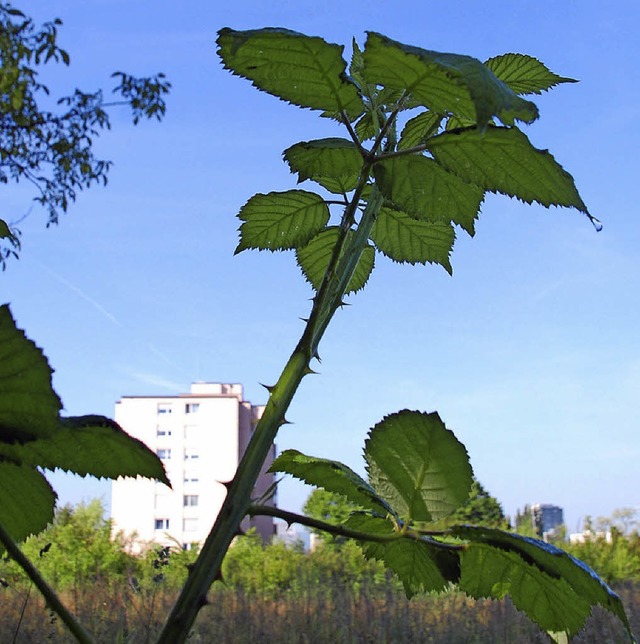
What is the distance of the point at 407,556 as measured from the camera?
49 cm

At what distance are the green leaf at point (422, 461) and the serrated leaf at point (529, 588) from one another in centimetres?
4

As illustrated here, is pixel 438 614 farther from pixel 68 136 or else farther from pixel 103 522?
pixel 103 522

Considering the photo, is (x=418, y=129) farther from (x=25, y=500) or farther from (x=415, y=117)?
(x=25, y=500)

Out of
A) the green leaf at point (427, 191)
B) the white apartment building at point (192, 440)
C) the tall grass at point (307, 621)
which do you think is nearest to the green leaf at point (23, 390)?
the green leaf at point (427, 191)

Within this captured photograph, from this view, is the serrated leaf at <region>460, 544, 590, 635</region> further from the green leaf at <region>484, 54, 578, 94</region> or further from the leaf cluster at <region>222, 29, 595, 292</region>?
the green leaf at <region>484, 54, 578, 94</region>

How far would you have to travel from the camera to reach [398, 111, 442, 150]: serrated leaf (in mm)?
507

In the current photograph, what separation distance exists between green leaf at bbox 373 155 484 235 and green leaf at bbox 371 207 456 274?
81 millimetres

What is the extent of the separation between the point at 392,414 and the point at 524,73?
27 cm

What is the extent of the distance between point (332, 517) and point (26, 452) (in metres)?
11.5

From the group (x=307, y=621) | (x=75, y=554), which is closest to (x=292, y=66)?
(x=307, y=621)

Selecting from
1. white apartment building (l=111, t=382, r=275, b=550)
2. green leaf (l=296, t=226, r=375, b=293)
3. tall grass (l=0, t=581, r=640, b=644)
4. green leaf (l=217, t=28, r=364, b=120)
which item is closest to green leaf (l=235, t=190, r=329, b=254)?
green leaf (l=296, t=226, r=375, b=293)

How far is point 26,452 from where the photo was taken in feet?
1.30

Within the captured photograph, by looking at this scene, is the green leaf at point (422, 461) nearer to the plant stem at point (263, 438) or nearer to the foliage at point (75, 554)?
the plant stem at point (263, 438)

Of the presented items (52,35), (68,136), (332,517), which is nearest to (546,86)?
(52,35)
